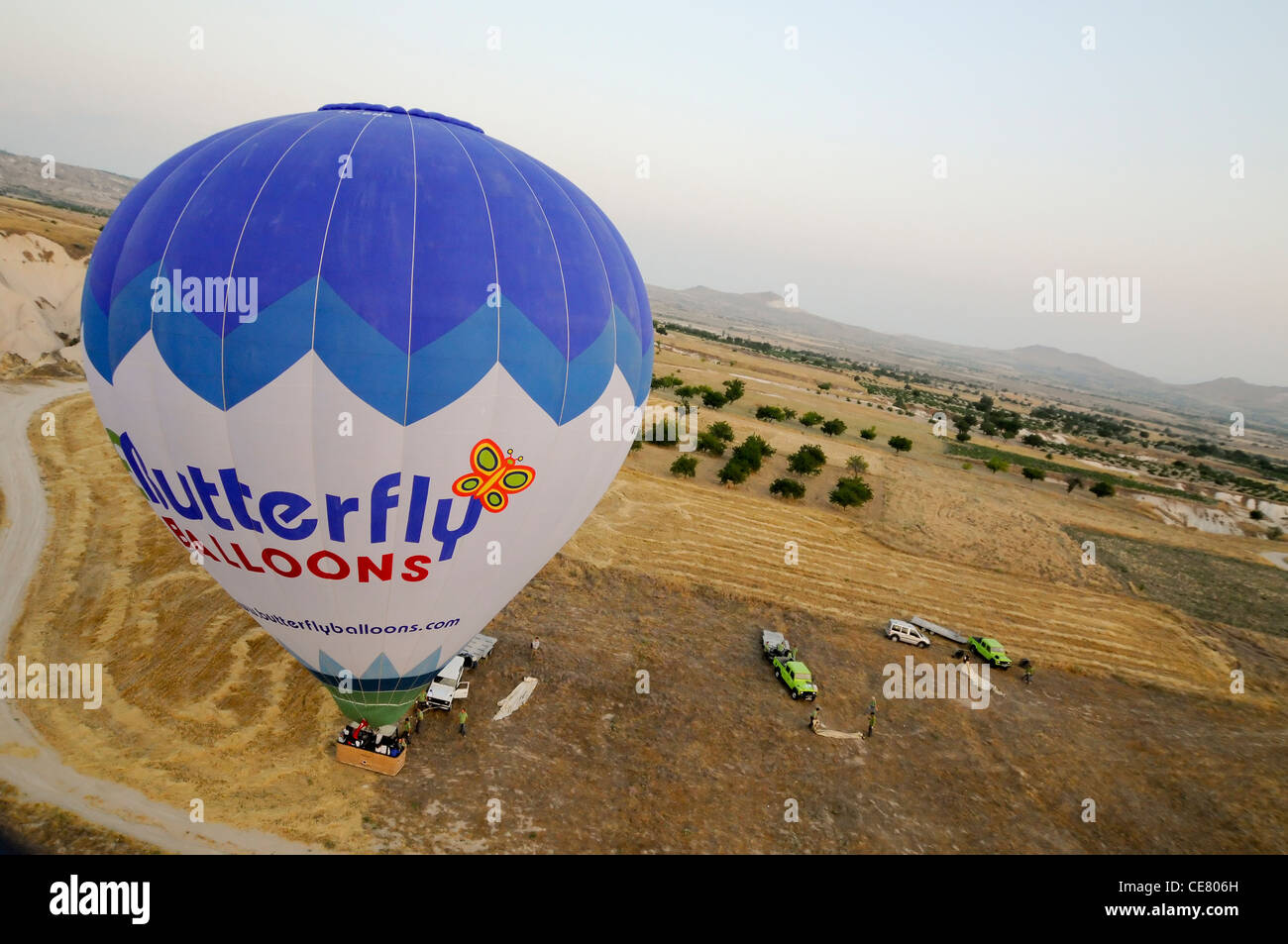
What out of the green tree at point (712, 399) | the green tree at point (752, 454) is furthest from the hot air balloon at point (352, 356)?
the green tree at point (712, 399)

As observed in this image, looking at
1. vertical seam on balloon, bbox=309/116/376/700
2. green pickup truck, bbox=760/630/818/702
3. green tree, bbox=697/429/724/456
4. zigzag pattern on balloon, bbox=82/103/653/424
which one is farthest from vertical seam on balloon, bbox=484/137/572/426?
green tree, bbox=697/429/724/456

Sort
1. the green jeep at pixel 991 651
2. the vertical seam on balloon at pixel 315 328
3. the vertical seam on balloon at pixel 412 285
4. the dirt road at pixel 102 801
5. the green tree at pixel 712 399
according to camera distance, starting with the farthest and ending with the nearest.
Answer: the green tree at pixel 712 399, the green jeep at pixel 991 651, the dirt road at pixel 102 801, the vertical seam on balloon at pixel 412 285, the vertical seam on balloon at pixel 315 328

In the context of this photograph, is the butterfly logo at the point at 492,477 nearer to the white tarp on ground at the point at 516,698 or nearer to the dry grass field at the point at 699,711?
the dry grass field at the point at 699,711

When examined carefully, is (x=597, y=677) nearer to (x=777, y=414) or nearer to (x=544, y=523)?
(x=544, y=523)

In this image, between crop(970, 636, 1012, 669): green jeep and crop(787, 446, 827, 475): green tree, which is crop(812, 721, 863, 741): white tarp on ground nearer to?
crop(970, 636, 1012, 669): green jeep

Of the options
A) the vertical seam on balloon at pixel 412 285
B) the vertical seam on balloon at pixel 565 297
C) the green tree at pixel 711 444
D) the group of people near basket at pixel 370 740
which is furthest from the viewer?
the green tree at pixel 711 444

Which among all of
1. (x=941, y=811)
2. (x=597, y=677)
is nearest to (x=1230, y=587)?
(x=941, y=811)
